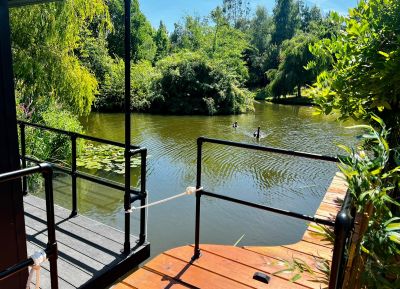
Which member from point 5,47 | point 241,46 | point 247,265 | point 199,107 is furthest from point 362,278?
point 241,46

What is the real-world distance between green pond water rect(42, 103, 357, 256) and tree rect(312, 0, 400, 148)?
10.5 feet

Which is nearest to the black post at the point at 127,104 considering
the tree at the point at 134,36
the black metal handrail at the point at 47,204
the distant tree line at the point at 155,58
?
the black metal handrail at the point at 47,204

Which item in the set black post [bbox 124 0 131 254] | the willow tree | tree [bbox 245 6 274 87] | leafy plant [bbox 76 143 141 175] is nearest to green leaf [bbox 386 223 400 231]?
black post [bbox 124 0 131 254]

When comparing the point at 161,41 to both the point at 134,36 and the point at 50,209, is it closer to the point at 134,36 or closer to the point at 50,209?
the point at 134,36

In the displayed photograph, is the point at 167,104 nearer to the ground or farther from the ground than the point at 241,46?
nearer to the ground

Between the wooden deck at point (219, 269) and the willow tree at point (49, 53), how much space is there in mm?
5345

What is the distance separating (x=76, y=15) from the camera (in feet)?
21.8

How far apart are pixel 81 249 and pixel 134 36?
27961 millimetres

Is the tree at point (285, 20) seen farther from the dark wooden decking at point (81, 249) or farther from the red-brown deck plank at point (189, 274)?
the red-brown deck plank at point (189, 274)

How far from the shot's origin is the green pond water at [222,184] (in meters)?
5.31

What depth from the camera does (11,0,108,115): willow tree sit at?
618 centimetres

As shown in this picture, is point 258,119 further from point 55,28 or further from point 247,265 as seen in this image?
point 247,265

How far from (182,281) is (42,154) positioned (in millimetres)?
5052

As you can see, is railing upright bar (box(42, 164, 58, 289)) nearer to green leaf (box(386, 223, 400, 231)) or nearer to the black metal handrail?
the black metal handrail
